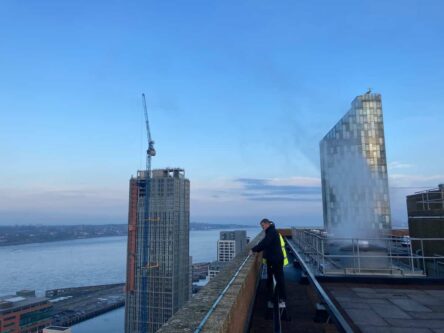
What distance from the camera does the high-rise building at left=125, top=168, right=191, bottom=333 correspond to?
74812mm

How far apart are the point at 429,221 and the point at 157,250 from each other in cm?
8344

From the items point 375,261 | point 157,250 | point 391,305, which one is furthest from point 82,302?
point 391,305

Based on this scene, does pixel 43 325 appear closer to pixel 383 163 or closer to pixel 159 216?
pixel 159 216

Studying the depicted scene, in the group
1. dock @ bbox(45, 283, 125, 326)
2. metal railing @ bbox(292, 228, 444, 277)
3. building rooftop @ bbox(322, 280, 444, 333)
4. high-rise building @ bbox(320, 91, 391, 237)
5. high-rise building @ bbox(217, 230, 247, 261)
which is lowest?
dock @ bbox(45, 283, 125, 326)

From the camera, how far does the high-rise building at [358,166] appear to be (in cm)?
4744

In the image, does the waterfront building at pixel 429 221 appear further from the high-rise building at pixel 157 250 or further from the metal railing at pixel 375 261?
the high-rise building at pixel 157 250

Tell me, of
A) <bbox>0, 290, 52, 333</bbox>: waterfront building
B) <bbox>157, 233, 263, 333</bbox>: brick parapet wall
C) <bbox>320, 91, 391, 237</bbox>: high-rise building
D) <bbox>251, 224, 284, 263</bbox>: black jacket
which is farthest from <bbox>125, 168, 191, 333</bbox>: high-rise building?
<bbox>157, 233, 263, 333</bbox>: brick parapet wall

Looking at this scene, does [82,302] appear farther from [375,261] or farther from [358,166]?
[375,261]

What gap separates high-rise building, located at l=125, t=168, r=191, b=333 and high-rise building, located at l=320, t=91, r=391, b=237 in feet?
161

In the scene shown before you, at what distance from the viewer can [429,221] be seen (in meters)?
10.1

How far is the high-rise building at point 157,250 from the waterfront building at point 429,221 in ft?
239

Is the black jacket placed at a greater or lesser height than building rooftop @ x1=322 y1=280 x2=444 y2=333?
greater

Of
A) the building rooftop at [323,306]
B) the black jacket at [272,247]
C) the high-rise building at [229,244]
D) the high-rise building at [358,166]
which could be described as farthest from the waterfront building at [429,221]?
the high-rise building at [229,244]

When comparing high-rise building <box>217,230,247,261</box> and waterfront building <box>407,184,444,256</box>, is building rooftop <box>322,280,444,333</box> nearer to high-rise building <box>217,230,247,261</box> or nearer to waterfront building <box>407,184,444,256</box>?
waterfront building <box>407,184,444,256</box>
